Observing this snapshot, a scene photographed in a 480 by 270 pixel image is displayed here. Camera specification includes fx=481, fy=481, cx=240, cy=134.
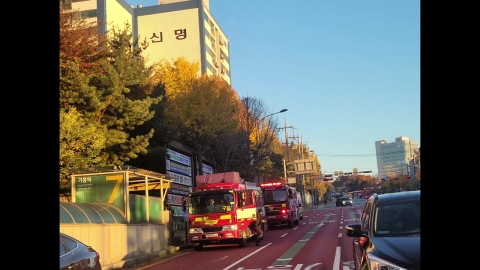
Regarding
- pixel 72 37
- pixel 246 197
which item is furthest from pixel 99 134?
pixel 246 197

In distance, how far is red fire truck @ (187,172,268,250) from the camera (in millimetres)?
19594

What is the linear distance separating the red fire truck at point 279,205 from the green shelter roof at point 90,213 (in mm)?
16233

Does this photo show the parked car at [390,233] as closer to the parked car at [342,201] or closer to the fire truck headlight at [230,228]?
the fire truck headlight at [230,228]

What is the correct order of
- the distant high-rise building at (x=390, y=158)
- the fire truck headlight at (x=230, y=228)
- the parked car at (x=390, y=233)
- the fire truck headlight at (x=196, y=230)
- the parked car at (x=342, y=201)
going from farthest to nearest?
the parked car at (x=342, y=201), the distant high-rise building at (x=390, y=158), the fire truck headlight at (x=196, y=230), the fire truck headlight at (x=230, y=228), the parked car at (x=390, y=233)

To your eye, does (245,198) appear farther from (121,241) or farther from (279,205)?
(279,205)

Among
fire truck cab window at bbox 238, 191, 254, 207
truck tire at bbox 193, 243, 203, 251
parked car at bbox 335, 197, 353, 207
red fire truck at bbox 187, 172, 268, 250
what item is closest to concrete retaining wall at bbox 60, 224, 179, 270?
truck tire at bbox 193, 243, 203, 251

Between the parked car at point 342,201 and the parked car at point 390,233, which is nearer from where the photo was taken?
the parked car at point 390,233

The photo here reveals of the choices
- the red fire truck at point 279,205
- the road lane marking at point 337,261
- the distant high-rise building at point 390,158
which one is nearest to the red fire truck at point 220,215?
the road lane marking at point 337,261

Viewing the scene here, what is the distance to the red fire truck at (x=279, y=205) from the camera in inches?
1251

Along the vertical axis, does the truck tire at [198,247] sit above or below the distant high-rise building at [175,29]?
below
